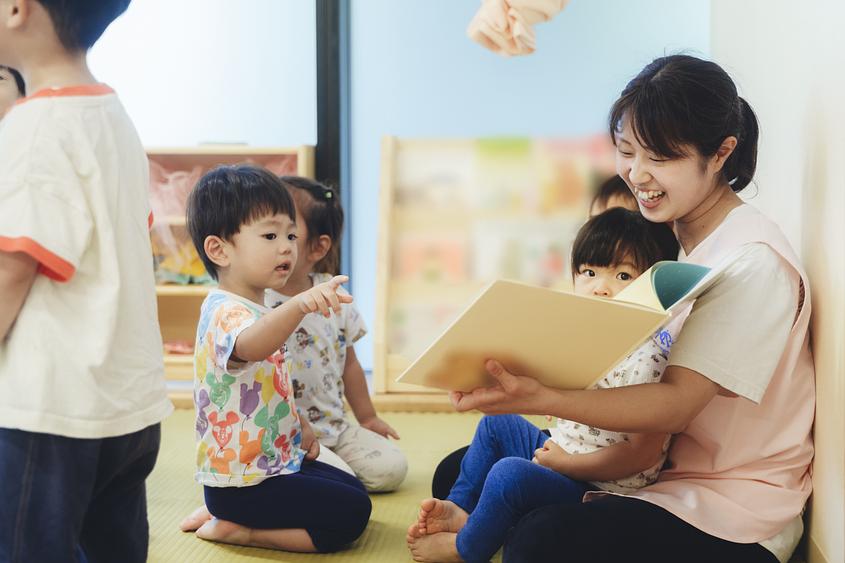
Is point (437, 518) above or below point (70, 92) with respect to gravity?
below

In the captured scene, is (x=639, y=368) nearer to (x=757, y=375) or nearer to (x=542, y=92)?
(x=757, y=375)

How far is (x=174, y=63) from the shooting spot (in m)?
3.28

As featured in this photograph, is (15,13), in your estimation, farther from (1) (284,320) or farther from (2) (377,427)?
(2) (377,427)

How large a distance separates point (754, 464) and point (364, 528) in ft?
2.22

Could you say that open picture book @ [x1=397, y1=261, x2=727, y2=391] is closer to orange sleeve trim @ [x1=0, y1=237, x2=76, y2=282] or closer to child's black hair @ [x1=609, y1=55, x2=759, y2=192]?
child's black hair @ [x1=609, y1=55, x2=759, y2=192]

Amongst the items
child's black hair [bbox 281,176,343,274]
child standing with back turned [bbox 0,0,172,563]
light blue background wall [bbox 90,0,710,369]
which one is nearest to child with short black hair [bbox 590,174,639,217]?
child's black hair [bbox 281,176,343,274]

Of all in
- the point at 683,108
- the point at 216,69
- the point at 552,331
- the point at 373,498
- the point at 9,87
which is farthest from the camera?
the point at 216,69

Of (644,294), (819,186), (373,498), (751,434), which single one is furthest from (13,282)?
(373,498)

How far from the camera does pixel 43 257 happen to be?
873mm

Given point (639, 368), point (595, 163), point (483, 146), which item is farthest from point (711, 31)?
point (639, 368)

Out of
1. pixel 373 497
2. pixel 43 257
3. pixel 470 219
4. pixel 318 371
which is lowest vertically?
pixel 373 497

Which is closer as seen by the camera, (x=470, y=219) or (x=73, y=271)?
(x=73, y=271)

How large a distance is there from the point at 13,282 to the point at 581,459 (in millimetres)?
790

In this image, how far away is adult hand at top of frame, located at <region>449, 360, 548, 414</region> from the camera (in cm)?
111
